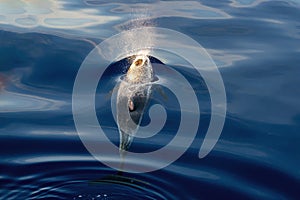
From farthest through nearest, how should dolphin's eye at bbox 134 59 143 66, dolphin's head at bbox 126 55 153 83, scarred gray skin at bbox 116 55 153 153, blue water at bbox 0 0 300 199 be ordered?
A: dolphin's eye at bbox 134 59 143 66 → dolphin's head at bbox 126 55 153 83 → blue water at bbox 0 0 300 199 → scarred gray skin at bbox 116 55 153 153

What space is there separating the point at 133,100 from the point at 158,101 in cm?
231

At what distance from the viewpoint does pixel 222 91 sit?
32.7ft

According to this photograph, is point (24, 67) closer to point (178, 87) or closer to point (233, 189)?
point (178, 87)

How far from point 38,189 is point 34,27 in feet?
18.5

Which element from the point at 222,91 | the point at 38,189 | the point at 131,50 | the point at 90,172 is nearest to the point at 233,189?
the point at 90,172

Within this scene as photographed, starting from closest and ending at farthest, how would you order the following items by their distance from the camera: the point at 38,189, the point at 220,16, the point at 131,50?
the point at 38,189 → the point at 131,50 → the point at 220,16

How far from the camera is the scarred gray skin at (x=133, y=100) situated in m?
6.85

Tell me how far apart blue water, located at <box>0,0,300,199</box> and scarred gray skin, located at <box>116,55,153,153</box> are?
28.9 inches

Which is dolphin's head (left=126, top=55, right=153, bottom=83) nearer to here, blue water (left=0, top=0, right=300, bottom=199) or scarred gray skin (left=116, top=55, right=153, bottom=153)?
scarred gray skin (left=116, top=55, right=153, bottom=153)

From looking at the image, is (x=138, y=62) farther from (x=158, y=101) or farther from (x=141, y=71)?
(x=158, y=101)

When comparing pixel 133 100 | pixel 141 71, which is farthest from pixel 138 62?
pixel 133 100

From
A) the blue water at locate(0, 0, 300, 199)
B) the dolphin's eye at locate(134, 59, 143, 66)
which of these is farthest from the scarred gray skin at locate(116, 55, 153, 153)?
the blue water at locate(0, 0, 300, 199)

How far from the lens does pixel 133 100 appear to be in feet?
23.3

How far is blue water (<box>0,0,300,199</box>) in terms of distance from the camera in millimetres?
7398
